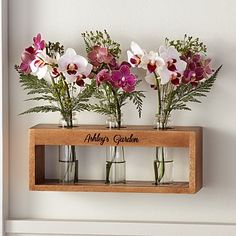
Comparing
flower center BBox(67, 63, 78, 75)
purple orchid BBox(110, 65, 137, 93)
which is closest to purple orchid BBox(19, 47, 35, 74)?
flower center BBox(67, 63, 78, 75)

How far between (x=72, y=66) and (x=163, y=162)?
320 millimetres

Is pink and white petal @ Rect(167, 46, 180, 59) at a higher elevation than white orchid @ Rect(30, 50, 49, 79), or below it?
higher

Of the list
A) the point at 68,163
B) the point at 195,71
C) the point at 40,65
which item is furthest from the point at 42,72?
the point at 195,71

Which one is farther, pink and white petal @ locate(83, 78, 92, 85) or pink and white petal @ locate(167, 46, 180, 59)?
pink and white petal @ locate(83, 78, 92, 85)

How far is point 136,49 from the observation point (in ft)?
6.10

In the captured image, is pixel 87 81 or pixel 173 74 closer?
pixel 173 74

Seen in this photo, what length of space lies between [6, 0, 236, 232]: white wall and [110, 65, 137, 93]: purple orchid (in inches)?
4.2

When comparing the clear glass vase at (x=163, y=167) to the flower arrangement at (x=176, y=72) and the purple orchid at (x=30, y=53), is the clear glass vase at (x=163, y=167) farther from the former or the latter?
the purple orchid at (x=30, y=53)

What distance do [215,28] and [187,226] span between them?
489mm

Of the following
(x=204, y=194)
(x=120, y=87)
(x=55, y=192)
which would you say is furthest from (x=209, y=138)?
(x=55, y=192)

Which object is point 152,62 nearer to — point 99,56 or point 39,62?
point 99,56

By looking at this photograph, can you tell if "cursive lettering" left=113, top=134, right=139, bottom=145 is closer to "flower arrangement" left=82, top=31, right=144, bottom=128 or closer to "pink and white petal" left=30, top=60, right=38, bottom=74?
"flower arrangement" left=82, top=31, right=144, bottom=128

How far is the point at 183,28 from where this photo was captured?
1923 mm

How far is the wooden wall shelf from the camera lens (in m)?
1.83
